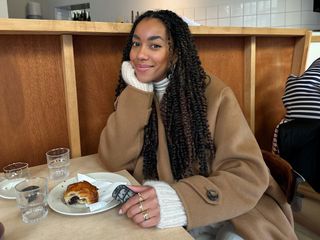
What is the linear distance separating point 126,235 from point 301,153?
3.73 ft

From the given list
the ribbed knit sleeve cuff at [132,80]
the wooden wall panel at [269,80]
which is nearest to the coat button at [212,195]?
the ribbed knit sleeve cuff at [132,80]

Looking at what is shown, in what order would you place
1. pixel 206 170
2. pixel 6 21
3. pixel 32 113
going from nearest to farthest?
pixel 6 21 → pixel 206 170 → pixel 32 113

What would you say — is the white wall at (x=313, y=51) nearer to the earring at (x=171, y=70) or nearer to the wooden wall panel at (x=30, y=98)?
the earring at (x=171, y=70)

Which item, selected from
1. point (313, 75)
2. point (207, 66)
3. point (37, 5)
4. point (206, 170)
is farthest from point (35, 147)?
point (37, 5)

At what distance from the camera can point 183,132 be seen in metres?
1.04

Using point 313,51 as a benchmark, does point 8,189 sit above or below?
below

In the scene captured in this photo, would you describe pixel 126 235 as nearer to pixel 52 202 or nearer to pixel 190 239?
pixel 190 239

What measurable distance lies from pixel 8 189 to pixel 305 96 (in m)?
1.39

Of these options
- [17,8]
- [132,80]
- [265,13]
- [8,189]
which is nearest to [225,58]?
[132,80]

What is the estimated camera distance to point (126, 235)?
2.14ft

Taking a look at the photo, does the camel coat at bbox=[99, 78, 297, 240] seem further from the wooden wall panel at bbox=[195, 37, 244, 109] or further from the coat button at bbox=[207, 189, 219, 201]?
the wooden wall panel at bbox=[195, 37, 244, 109]

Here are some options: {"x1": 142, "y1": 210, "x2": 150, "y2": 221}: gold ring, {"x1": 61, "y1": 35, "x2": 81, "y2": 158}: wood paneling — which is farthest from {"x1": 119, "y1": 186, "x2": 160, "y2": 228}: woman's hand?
{"x1": 61, "y1": 35, "x2": 81, "y2": 158}: wood paneling

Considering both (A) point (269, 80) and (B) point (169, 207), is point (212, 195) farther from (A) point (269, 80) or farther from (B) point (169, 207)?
(A) point (269, 80)

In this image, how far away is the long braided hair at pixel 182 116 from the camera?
3.40ft
